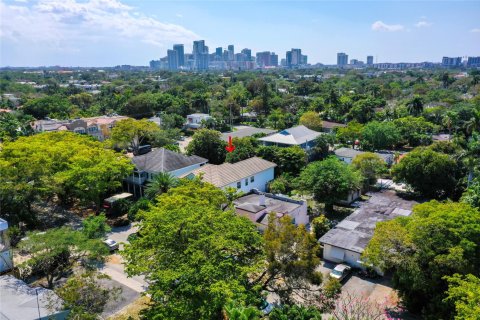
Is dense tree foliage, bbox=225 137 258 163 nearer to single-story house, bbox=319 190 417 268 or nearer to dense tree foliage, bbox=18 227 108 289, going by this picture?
single-story house, bbox=319 190 417 268

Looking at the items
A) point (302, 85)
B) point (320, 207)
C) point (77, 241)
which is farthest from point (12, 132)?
point (302, 85)

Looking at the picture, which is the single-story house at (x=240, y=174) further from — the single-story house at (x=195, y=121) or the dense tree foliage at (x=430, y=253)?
the single-story house at (x=195, y=121)

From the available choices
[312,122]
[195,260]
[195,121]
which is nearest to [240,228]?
[195,260]

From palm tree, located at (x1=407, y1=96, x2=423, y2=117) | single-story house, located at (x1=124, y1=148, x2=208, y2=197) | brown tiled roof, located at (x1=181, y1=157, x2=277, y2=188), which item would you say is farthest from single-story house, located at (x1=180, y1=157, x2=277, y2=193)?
palm tree, located at (x1=407, y1=96, x2=423, y2=117)

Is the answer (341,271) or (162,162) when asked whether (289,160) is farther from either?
(341,271)

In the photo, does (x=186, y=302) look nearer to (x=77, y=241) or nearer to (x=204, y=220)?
(x=204, y=220)

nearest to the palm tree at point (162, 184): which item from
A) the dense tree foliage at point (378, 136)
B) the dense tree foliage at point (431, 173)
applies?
the dense tree foliage at point (431, 173)
